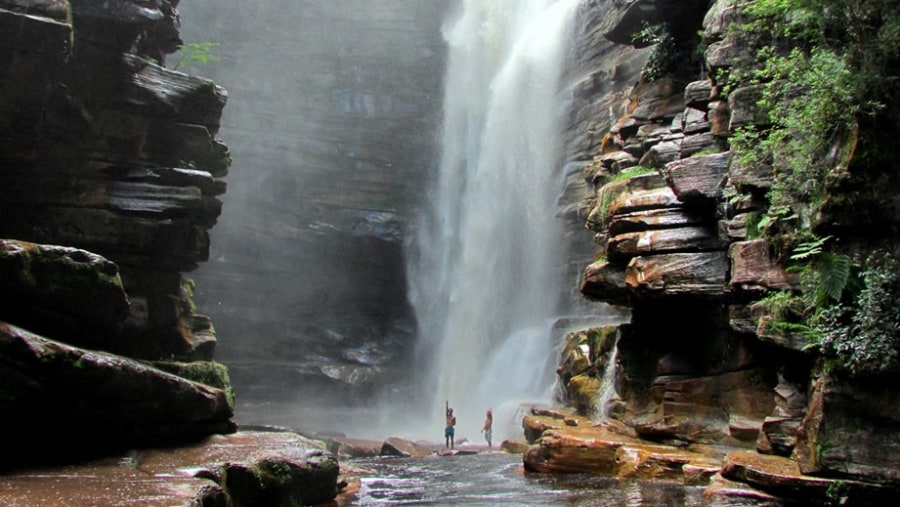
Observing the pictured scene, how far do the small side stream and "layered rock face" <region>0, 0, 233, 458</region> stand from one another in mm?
3931

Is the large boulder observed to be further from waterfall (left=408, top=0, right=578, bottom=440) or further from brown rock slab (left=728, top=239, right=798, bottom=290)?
waterfall (left=408, top=0, right=578, bottom=440)

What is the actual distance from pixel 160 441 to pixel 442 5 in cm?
4012

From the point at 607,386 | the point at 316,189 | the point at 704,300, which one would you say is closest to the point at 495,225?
the point at 316,189

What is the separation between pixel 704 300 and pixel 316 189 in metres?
28.9

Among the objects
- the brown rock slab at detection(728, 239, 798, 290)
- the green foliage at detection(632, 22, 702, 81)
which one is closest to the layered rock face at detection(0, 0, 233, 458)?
the brown rock slab at detection(728, 239, 798, 290)

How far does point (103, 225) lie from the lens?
50.5ft

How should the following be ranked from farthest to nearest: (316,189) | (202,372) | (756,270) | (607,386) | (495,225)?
(316,189)
(495,225)
(607,386)
(202,372)
(756,270)

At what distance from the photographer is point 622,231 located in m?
16.0

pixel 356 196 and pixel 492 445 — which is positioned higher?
pixel 356 196

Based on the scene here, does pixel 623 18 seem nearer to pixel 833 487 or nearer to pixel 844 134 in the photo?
pixel 844 134

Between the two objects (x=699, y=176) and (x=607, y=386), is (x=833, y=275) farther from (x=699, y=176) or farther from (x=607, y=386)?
(x=607, y=386)

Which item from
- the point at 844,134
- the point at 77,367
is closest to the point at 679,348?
the point at 844,134

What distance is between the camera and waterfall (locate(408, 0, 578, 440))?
3116 cm

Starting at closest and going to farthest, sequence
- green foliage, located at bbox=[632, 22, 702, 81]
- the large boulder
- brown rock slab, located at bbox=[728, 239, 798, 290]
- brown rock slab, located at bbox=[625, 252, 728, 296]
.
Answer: the large boulder → brown rock slab, located at bbox=[728, 239, 798, 290] → brown rock slab, located at bbox=[625, 252, 728, 296] → green foliage, located at bbox=[632, 22, 702, 81]
